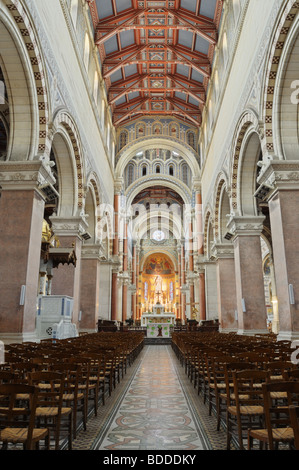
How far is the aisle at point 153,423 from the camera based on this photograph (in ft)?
12.8

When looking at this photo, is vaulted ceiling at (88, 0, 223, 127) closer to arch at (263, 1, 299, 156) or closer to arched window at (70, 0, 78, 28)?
arched window at (70, 0, 78, 28)

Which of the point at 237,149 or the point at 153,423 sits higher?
the point at 237,149

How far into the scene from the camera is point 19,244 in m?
9.41

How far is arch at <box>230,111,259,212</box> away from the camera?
12.7 m

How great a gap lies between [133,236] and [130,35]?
25607 millimetres

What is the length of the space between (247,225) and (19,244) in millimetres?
8753

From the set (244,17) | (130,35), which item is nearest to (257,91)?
(244,17)

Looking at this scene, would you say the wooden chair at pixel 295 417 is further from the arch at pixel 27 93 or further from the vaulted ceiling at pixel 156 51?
the vaulted ceiling at pixel 156 51

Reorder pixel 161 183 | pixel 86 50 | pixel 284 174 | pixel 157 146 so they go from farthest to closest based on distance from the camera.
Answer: pixel 161 183, pixel 157 146, pixel 86 50, pixel 284 174

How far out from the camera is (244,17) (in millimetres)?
13133

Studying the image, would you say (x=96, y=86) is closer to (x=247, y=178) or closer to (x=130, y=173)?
(x=247, y=178)

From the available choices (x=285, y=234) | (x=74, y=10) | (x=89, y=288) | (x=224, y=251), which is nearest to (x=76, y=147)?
(x=74, y=10)

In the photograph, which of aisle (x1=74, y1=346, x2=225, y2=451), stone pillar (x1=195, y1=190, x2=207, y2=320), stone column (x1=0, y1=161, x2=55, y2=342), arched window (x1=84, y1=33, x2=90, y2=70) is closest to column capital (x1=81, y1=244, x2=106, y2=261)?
arched window (x1=84, y1=33, x2=90, y2=70)
